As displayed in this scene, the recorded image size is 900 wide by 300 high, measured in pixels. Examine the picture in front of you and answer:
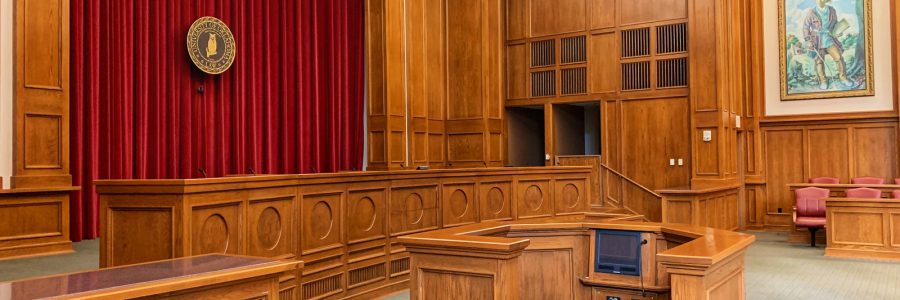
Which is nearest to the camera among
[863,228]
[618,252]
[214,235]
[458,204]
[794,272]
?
[618,252]

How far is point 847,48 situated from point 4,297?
43.2 feet

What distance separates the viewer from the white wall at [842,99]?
37.5 ft

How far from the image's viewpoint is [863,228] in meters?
8.73

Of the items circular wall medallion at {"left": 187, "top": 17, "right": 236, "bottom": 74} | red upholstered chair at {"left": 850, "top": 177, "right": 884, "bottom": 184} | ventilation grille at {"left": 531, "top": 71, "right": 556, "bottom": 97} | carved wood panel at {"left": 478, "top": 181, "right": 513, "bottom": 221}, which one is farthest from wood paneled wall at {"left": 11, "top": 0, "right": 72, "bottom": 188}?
red upholstered chair at {"left": 850, "top": 177, "right": 884, "bottom": 184}

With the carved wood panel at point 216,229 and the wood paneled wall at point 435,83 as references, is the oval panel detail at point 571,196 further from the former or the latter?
the carved wood panel at point 216,229

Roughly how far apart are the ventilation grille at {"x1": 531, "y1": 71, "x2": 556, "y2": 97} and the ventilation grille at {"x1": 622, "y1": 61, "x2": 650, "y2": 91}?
4.44 feet

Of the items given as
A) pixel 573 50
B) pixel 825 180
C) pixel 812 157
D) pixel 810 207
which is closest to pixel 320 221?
pixel 573 50

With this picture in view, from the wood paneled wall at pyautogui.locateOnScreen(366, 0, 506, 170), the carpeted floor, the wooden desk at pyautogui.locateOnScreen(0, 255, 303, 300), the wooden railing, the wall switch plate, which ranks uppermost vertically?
the wood paneled wall at pyautogui.locateOnScreen(366, 0, 506, 170)

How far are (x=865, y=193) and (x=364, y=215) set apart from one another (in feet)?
25.0

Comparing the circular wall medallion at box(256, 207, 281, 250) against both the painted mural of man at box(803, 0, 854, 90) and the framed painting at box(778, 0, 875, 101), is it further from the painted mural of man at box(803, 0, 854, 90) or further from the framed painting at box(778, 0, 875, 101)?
the painted mural of man at box(803, 0, 854, 90)

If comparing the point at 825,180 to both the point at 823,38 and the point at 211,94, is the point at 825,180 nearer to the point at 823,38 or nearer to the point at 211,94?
the point at 823,38

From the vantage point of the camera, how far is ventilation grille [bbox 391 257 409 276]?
6750 mm

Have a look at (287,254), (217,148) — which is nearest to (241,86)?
(217,148)

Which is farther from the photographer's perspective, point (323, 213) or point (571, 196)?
point (571, 196)
